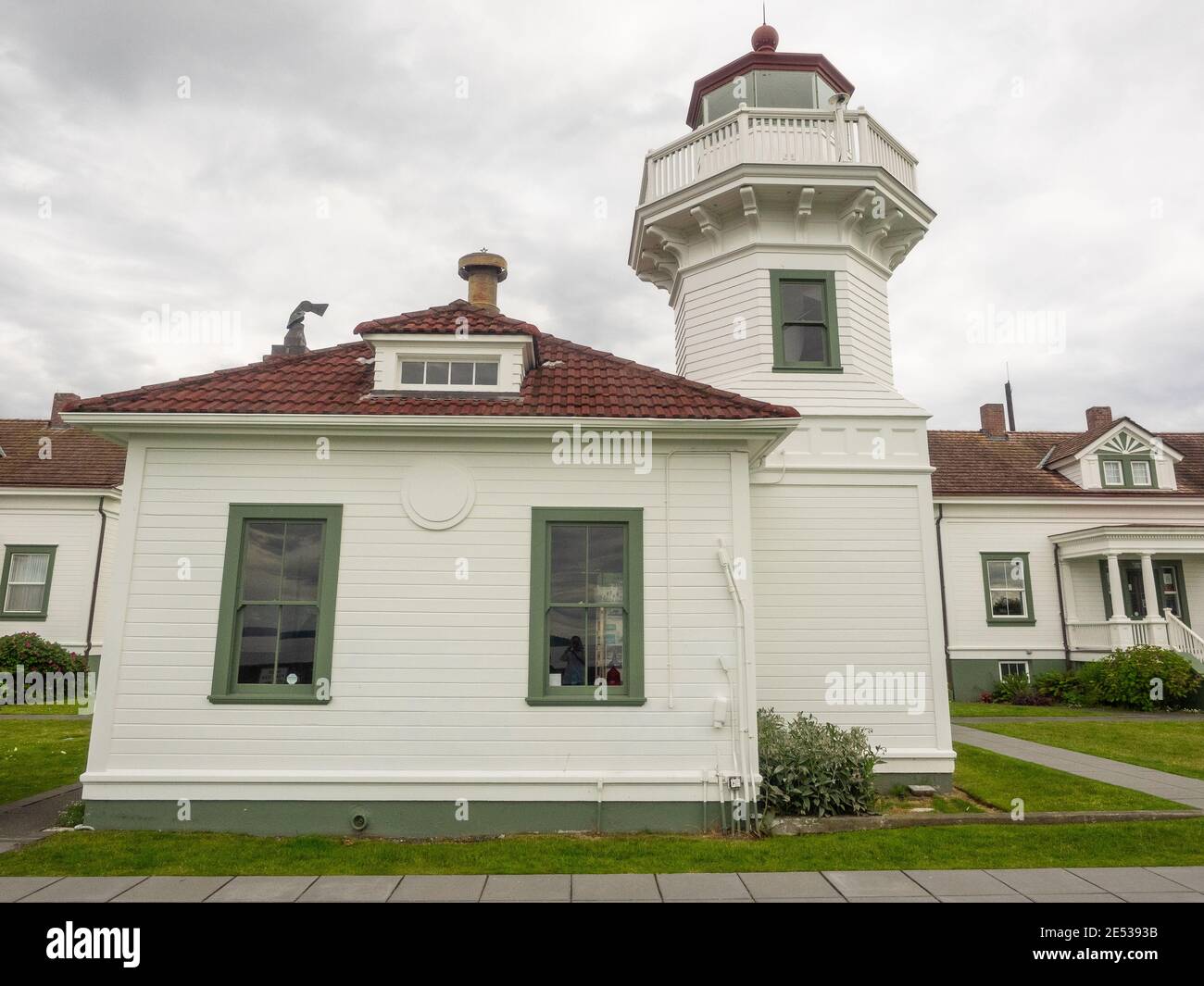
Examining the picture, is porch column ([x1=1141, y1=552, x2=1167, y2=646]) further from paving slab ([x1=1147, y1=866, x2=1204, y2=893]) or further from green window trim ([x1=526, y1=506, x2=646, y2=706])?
green window trim ([x1=526, y1=506, x2=646, y2=706])

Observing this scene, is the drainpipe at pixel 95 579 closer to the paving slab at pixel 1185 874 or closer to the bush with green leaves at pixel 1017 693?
the paving slab at pixel 1185 874

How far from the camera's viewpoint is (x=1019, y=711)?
18.5m

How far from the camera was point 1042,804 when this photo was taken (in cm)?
859

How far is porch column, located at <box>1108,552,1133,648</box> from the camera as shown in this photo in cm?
2005

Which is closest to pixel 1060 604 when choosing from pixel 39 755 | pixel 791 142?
pixel 791 142

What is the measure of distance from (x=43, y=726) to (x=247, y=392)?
34.8 feet

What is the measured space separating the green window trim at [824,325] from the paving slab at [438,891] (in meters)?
7.36

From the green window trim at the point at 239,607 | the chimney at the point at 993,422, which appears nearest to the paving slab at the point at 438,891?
the green window trim at the point at 239,607

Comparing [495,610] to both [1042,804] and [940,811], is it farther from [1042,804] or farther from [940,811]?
[1042,804]

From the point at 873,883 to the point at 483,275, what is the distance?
384 inches

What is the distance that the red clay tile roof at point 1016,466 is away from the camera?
2228 cm

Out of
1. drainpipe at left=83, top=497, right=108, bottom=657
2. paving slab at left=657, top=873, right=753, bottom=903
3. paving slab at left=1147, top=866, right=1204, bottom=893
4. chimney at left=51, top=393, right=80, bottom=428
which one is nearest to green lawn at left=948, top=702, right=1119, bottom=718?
paving slab at left=1147, top=866, right=1204, bottom=893

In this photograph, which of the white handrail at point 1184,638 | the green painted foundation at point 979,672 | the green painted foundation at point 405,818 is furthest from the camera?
the green painted foundation at point 979,672
